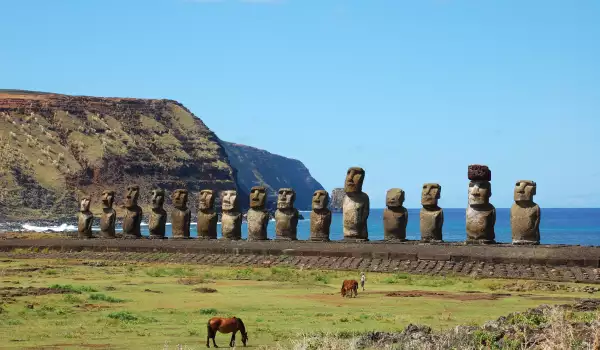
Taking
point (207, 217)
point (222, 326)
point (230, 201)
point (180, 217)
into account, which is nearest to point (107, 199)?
point (180, 217)

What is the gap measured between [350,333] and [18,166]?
353 ft

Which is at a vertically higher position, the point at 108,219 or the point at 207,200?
the point at 207,200

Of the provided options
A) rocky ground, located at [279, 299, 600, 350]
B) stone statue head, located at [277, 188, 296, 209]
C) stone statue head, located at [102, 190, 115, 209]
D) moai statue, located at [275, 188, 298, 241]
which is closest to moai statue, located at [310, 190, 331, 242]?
moai statue, located at [275, 188, 298, 241]

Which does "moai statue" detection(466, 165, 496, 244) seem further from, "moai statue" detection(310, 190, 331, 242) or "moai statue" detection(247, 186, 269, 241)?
"moai statue" detection(247, 186, 269, 241)

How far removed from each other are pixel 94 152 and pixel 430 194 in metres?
101

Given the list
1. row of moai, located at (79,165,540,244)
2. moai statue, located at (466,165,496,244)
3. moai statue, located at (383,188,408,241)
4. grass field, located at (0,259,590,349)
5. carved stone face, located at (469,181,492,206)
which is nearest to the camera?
grass field, located at (0,259,590,349)

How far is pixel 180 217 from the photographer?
35.0m

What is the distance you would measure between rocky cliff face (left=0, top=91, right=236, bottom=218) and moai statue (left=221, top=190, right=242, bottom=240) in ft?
262

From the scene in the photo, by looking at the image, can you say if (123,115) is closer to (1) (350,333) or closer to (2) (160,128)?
(2) (160,128)

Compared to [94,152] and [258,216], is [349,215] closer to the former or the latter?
[258,216]

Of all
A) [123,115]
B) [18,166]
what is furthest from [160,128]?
[18,166]

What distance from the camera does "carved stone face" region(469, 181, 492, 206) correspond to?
1117 inches

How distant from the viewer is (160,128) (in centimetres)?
14312

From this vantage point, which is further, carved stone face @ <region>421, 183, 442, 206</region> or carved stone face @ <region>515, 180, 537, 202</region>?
carved stone face @ <region>421, 183, 442, 206</region>
